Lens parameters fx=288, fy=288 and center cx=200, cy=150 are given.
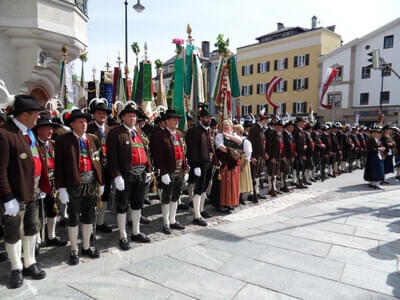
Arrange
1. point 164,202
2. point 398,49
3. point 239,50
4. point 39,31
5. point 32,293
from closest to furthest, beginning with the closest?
point 32,293 → point 164,202 → point 39,31 → point 398,49 → point 239,50

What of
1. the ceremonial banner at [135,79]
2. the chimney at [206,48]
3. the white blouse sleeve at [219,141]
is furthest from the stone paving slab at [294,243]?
the chimney at [206,48]

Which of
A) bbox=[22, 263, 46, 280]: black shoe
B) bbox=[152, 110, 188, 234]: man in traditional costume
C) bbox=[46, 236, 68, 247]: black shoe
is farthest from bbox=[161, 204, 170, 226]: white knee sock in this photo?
bbox=[22, 263, 46, 280]: black shoe

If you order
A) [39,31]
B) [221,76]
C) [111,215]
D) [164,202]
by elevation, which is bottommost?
[111,215]

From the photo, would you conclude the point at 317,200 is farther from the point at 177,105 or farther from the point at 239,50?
the point at 239,50

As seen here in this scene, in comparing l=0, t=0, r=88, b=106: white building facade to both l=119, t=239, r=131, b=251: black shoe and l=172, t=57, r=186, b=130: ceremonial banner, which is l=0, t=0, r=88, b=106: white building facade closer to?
l=172, t=57, r=186, b=130: ceremonial banner

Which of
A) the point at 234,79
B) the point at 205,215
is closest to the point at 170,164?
the point at 205,215

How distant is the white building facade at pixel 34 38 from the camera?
822cm

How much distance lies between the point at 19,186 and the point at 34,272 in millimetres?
1070

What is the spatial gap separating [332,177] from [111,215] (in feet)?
28.9

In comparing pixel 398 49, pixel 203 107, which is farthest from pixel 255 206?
pixel 398 49

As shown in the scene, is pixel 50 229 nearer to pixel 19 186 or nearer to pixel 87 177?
pixel 87 177

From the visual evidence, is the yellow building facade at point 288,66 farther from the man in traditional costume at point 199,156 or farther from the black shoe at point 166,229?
the black shoe at point 166,229

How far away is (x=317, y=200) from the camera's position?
761 cm

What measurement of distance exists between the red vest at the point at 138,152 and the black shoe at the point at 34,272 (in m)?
1.78
